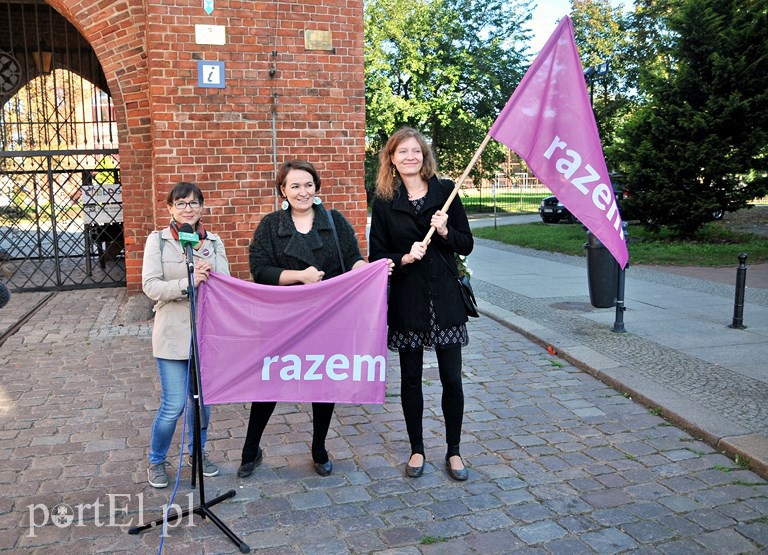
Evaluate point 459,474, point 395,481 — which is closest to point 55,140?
point 395,481

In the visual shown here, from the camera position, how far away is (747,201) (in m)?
17.4

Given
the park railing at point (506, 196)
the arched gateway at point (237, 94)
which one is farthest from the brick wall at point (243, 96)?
the park railing at point (506, 196)

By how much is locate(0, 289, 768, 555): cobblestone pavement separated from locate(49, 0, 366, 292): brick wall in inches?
108

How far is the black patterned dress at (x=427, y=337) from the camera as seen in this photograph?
4.31m

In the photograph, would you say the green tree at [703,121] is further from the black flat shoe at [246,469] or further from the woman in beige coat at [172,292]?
the woman in beige coat at [172,292]

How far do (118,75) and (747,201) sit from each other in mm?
15060

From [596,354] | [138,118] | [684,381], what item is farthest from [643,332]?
[138,118]

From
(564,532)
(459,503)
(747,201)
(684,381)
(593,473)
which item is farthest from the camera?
(747,201)

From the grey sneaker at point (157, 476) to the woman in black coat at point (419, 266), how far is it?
1497mm

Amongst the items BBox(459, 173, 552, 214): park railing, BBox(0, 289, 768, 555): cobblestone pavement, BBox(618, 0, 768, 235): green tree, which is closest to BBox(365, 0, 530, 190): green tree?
BBox(459, 173, 552, 214): park railing

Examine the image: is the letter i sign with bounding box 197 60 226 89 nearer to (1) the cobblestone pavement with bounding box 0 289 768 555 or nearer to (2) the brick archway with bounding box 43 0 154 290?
(2) the brick archway with bounding box 43 0 154 290

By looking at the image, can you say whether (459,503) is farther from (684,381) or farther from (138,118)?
(138,118)

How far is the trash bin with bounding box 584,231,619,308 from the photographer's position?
8.60 meters

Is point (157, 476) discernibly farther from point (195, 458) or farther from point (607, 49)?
point (607, 49)
